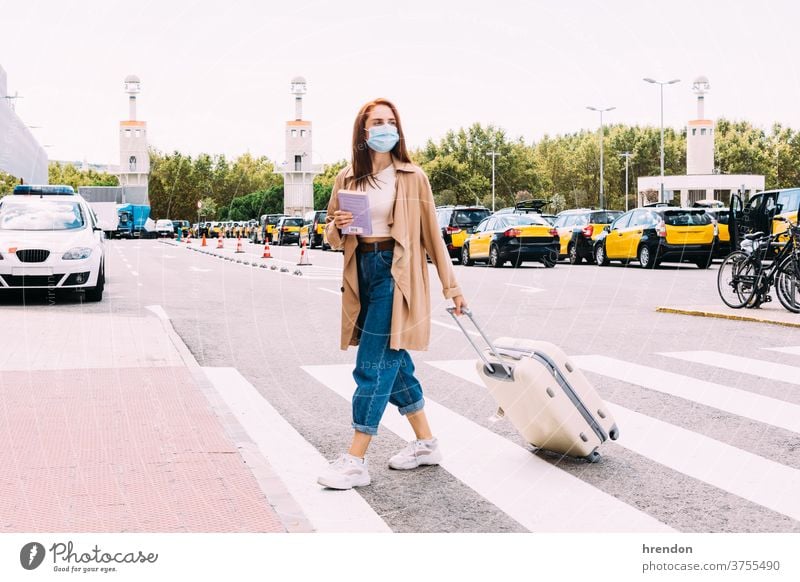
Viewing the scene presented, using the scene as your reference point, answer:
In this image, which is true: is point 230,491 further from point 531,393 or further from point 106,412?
point 106,412

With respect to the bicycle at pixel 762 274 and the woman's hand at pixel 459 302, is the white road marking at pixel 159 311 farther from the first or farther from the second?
the woman's hand at pixel 459 302

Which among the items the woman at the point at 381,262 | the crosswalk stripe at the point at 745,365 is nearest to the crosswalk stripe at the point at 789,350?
the crosswalk stripe at the point at 745,365

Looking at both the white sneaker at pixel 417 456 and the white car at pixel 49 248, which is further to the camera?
the white car at pixel 49 248

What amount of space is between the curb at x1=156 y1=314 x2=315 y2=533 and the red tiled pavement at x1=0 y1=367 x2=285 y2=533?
4 cm

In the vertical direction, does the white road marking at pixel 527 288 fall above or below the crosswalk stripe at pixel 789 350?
above

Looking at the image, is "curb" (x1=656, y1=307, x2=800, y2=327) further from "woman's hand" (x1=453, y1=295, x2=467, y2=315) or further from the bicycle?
"woman's hand" (x1=453, y1=295, x2=467, y2=315)

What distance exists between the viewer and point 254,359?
9352 mm

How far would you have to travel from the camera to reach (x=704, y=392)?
7.23 meters

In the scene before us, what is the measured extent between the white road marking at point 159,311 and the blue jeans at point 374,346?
754 cm

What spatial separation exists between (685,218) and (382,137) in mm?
21316

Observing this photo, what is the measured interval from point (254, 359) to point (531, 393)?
15.6 feet

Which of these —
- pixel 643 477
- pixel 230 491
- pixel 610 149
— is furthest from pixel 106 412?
pixel 610 149

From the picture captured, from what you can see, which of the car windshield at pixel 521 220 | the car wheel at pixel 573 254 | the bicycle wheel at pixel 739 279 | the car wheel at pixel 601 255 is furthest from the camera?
the car wheel at pixel 573 254

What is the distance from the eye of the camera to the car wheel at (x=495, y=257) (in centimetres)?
2541
